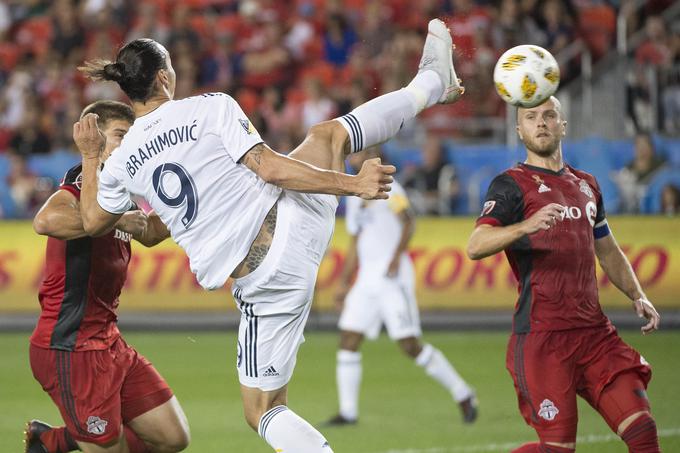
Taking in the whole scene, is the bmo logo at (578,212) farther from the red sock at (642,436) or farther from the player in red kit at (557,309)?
the red sock at (642,436)

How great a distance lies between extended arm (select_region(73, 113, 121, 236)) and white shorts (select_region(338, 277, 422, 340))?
4.76 m

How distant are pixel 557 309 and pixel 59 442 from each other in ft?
10.0

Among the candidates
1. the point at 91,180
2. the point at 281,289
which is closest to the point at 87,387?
the point at 91,180

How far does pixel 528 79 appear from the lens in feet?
20.3

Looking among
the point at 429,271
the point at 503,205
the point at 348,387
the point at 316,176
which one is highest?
the point at 316,176

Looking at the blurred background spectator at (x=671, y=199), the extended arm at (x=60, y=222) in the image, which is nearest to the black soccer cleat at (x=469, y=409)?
the extended arm at (x=60, y=222)

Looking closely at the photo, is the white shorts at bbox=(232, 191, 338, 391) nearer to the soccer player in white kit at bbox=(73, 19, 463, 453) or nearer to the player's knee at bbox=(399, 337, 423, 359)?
the soccer player in white kit at bbox=(73, 19, 463, 453)

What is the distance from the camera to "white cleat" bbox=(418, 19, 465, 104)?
6.24 m

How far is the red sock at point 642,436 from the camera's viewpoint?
574cm

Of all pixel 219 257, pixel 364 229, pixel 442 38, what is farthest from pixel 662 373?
pixel 219 257

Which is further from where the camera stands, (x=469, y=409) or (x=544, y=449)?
(x=469, y=409)

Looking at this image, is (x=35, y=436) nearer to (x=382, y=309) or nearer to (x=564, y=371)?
(x=564, y=371)

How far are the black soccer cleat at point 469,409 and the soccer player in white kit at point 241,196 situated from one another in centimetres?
441

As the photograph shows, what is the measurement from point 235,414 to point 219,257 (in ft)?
16.5
